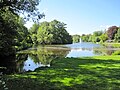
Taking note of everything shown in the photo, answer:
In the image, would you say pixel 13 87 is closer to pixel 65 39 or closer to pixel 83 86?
pixel 83 86

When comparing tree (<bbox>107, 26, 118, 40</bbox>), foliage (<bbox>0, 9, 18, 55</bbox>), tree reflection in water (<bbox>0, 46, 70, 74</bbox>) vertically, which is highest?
tree (<bbox>107, 26, 118, 40</bbox>)

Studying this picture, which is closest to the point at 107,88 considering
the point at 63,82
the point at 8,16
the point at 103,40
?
the point at 63,82

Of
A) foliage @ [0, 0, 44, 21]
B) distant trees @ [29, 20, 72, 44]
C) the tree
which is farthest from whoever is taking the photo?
the tree

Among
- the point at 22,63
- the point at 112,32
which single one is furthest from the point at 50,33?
the point at 22,63

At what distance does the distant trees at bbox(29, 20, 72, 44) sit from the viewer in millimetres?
122938

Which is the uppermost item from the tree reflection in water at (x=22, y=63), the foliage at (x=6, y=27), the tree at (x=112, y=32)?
the tree at (x=112, y=32)

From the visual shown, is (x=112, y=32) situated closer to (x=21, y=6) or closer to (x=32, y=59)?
(x=32, y=59)

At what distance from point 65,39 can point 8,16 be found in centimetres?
12166

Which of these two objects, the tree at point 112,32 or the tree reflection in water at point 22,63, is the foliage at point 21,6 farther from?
the tree at point 112,32

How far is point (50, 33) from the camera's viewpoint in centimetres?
12706

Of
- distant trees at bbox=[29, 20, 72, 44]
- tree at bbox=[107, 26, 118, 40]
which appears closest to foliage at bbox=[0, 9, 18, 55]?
distant trees at bbox=[29, 20, 72, 44]

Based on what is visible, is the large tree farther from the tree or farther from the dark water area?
the tree

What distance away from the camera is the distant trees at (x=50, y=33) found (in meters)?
123

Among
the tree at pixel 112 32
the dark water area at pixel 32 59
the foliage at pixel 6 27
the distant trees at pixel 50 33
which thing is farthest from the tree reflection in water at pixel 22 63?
the tree at pixel 112 32
